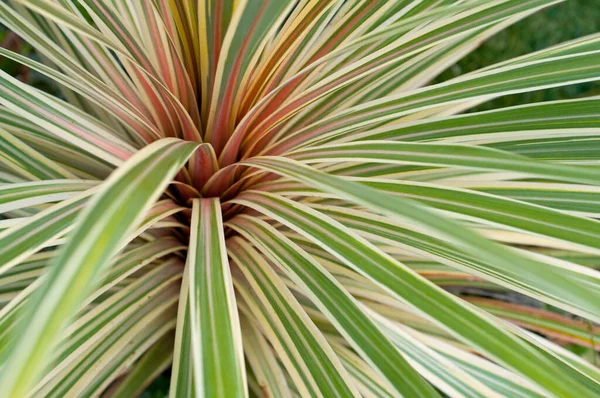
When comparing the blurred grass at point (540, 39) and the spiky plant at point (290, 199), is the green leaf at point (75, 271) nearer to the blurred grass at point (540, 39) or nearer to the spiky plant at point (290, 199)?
the spiky plant at point (290, 199)

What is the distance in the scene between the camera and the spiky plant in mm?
360

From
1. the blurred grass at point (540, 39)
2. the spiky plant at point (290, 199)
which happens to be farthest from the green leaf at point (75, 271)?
the blurred grass at point (540, 39)

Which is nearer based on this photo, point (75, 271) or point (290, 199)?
point (75, 271)

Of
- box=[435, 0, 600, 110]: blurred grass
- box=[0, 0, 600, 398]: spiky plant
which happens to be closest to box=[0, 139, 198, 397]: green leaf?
box=[0, 0, 600, 398]: spiky plant

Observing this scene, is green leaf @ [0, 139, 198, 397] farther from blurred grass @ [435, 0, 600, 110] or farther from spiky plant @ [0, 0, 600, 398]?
blurred grass @ [435, 0, 600, 110]

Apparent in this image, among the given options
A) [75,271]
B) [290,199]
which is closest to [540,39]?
[290,199]

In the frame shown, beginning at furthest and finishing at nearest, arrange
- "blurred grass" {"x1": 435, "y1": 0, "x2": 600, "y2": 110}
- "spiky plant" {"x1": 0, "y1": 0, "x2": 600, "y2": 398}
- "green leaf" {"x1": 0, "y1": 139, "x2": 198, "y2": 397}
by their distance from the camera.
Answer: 1. "blurred grass" {"x1": 435, "y1": 0, "x2": 600, "y2": 110}
2. "spiky plant" {"x1": 0, "y1": 0, "x2": 600, "y2": 398}
3. "green leaf" {"x1": 0, "y1": 139, "x2": 198, "y2": 397}

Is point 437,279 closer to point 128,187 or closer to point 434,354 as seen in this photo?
point 434,354

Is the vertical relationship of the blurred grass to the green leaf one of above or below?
above

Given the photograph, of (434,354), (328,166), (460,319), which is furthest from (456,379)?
(328,166)

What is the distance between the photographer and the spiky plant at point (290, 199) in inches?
14.2

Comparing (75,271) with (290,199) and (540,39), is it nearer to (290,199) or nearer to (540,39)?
(290,199)

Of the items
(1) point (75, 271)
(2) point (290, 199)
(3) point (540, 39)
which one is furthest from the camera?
(3) point (540, 39)

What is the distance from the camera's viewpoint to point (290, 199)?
0.57 m
